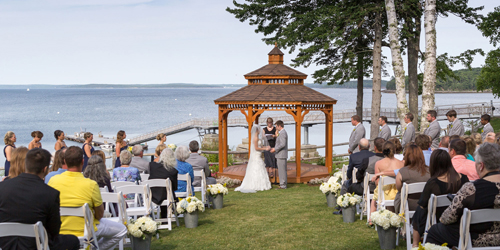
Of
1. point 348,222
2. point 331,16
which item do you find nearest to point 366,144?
point 348,222

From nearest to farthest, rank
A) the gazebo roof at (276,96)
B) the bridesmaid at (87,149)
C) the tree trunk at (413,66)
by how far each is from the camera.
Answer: the bridesmaid at (87,149) → the gazebo roof at (276,96) → the tree trunk at (413,66)

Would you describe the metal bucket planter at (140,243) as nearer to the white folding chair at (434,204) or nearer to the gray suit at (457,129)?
the white folding chair at (434,204)

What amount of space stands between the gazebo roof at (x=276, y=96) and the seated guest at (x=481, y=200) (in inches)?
354

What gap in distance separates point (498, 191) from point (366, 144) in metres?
4.02

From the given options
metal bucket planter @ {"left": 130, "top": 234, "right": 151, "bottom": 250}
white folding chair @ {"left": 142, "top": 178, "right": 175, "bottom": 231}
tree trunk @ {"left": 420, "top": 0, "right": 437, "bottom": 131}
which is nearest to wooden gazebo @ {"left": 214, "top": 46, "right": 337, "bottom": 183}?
tree trunk @ {"left": 420, "top": 0, "right": 437, "bottom": 131}

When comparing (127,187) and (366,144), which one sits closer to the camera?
(127,187)

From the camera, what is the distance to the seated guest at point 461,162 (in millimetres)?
6297

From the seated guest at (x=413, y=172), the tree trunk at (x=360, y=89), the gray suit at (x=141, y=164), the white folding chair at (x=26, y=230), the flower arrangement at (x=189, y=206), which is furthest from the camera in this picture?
the tree trunk at (x=360, y=89)

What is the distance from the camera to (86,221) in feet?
15.9

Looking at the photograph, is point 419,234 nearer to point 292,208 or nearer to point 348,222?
point 348,222

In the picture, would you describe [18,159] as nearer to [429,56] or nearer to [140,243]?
[140,243]

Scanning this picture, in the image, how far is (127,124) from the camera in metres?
88.6

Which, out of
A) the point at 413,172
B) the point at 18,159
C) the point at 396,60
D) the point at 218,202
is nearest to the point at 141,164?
the point at 218,202

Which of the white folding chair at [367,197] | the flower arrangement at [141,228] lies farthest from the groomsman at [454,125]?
the flower arrangement at [141,228]
